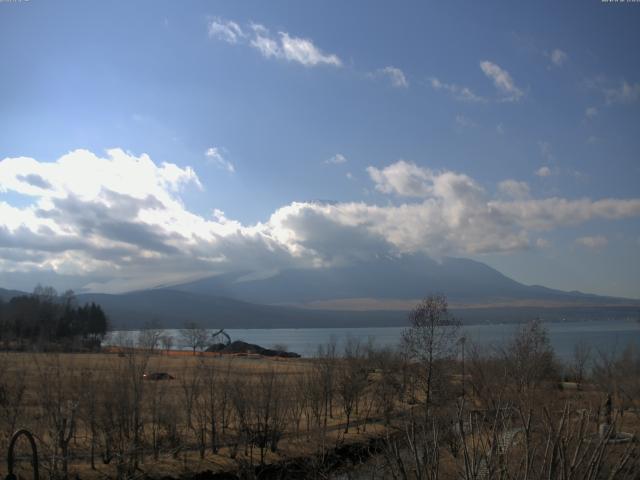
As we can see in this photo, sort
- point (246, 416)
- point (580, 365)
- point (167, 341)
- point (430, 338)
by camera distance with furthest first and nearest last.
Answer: point (167, 341) → point (580, 365) → point (430, 338) → point (246, 416)

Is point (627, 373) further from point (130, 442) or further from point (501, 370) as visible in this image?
point (130, 442)

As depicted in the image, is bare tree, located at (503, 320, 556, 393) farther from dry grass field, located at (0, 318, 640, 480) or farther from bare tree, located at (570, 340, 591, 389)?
bare tree, located at (570, 340, 591, 389)

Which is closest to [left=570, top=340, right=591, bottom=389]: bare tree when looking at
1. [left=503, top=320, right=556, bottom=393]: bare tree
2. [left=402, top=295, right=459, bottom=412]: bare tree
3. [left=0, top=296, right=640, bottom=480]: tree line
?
[left=503, top=320, right=556, bottom=393]: bare tree

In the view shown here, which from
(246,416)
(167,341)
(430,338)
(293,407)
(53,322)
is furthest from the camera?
(53,322)

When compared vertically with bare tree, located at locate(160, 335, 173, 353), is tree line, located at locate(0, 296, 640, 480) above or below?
above

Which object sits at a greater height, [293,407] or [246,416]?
[246,416]

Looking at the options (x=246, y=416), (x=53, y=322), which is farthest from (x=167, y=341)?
(x=246, y=416)

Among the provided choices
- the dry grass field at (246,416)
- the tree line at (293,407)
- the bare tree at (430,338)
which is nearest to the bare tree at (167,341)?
the tree line at (293,407)

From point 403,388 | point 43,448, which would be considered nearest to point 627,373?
point 403,388

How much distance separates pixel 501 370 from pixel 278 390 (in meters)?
15.7

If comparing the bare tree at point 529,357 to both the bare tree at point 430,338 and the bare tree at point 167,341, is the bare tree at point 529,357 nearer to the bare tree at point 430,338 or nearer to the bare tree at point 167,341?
the bare tree at point 430,338

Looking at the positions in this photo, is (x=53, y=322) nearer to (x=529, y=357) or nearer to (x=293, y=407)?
(x=293, y=407)

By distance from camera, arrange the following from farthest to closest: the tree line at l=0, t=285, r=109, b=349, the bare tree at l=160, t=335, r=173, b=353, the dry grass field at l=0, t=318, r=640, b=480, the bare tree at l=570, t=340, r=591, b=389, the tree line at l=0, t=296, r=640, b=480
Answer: the tree line at l=0, t=285, r=109, b=349
the bare tree at l=160, t=335, r=173, b=353
the bare tree at l=570, t=340, r=591, b=389
the dry grass field at l=0, t=318, r=640, b=480
the tree line at l=0, t=296, r=640, b=480

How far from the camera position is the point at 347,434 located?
117 ft
